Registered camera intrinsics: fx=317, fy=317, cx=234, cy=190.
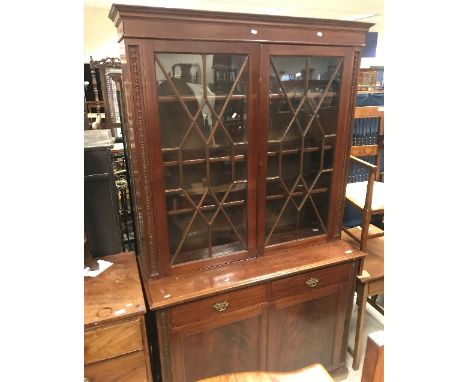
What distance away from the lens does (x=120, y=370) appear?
48.9 inches

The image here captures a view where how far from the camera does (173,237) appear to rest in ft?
4.54

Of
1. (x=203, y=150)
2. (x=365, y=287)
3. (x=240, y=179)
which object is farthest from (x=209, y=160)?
(x=365, y=287)

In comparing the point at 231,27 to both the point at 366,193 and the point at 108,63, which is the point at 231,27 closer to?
the point at 366,193

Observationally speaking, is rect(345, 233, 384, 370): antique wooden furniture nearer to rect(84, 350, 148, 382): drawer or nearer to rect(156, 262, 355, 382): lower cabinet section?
rect(156, 262, 355, 382): lower cabinet section

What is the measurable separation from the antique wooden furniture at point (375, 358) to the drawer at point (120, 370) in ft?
3.08

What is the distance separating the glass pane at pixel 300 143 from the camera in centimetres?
135

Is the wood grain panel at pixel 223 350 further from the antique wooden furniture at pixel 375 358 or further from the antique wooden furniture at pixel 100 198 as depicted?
the antique wooden furniture at pixel 375 358

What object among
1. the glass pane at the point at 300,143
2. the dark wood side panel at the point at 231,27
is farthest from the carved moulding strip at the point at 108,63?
the glass pane at the point at 300,143

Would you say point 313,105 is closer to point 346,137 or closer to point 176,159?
point 346,137

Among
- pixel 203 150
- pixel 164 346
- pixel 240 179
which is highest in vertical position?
pixel 203 150

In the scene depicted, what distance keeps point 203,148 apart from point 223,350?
91cm

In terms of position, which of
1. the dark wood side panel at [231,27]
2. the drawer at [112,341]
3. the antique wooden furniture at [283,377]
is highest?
the dark wood side panel at [231,27]
